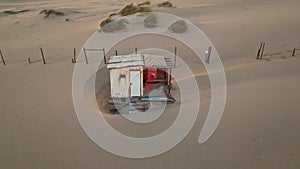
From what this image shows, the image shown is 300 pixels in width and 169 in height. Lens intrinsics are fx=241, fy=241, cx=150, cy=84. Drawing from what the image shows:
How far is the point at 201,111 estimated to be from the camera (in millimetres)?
6613

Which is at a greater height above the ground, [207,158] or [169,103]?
[169,103]

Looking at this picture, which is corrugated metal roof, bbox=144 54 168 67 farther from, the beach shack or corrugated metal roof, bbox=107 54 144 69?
corrugated metal roof, bbox=107 54 144 69

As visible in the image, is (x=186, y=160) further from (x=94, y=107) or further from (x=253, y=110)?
(x=94, y=107)

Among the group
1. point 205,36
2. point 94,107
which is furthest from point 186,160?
point 205,36

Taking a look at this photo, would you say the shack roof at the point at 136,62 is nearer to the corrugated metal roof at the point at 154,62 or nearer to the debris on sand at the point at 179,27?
the corrugated metal roof at the point at 154,62

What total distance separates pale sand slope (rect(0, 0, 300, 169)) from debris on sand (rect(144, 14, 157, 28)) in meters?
3.01

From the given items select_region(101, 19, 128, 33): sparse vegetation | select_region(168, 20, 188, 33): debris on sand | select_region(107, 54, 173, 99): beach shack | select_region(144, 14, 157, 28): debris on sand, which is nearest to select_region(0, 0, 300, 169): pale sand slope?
select_region(107, 54, 173, 99): beach shack

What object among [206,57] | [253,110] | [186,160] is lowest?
[186,160]

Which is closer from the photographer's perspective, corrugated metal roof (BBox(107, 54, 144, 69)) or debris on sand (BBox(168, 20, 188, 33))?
corrugated metal roof (BBox(107, 54, 144, 69))

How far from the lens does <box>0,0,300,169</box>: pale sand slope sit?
5293mm

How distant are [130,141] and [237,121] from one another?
279cm

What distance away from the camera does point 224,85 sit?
7703 mm

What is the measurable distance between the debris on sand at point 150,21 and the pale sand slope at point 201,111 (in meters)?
3.01

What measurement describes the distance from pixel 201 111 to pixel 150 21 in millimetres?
8522
